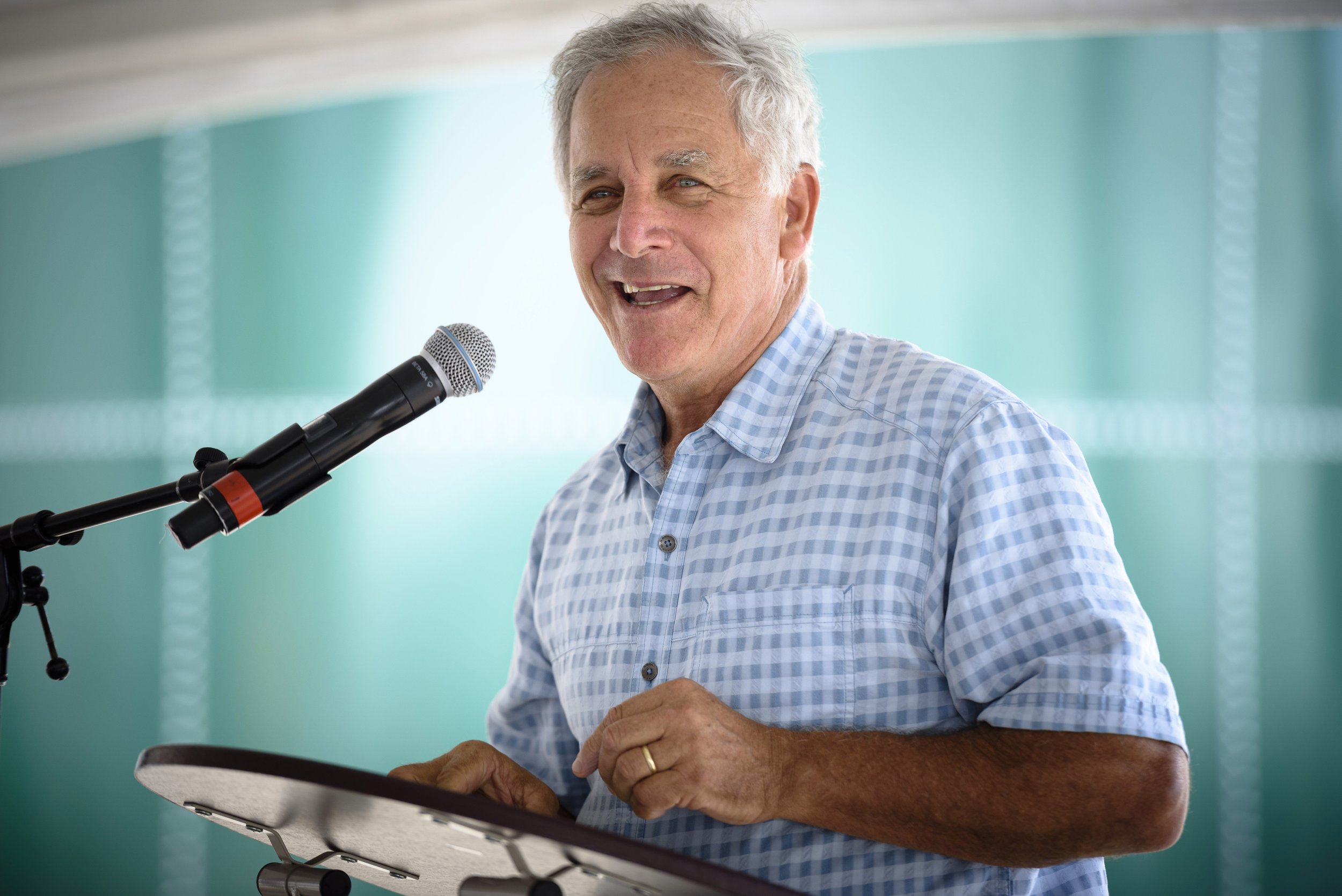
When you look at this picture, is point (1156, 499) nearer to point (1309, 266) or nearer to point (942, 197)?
point (1309, 266)

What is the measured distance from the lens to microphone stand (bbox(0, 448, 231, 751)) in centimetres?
111

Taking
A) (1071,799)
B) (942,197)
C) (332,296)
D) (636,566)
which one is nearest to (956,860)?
(1071,799)

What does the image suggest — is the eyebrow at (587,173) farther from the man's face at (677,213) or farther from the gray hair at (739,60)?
the gray hair at (739,60)

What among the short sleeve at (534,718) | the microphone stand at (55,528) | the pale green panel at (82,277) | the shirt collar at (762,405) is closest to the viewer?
the microphone stand at (55,528)

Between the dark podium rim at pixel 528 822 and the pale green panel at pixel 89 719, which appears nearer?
the dark podium rim at pixel 528 822

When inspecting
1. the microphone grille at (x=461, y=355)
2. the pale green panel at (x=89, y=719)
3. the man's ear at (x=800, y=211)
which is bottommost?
the pale green panel at (x=89, y=719)

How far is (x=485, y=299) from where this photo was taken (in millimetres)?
2881

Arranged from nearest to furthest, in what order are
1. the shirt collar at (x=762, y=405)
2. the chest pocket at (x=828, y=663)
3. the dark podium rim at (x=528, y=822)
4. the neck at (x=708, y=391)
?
the dark podium rim at (x=528, y=822) → the chest pocket at (x=828, y=663) → the shirt collar at (x=762, y=405) → the neck at (x=708, y=391)

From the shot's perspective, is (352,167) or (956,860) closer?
(956,860)

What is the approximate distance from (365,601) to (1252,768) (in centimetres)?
228

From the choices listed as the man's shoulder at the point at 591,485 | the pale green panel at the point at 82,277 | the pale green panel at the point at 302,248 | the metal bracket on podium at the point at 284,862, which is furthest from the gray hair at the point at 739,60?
the pale green panel at the point at 82,277

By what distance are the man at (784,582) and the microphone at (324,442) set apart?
1.30 ft

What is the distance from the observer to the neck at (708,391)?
1588 millimetres

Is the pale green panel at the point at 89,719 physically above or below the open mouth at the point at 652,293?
below
